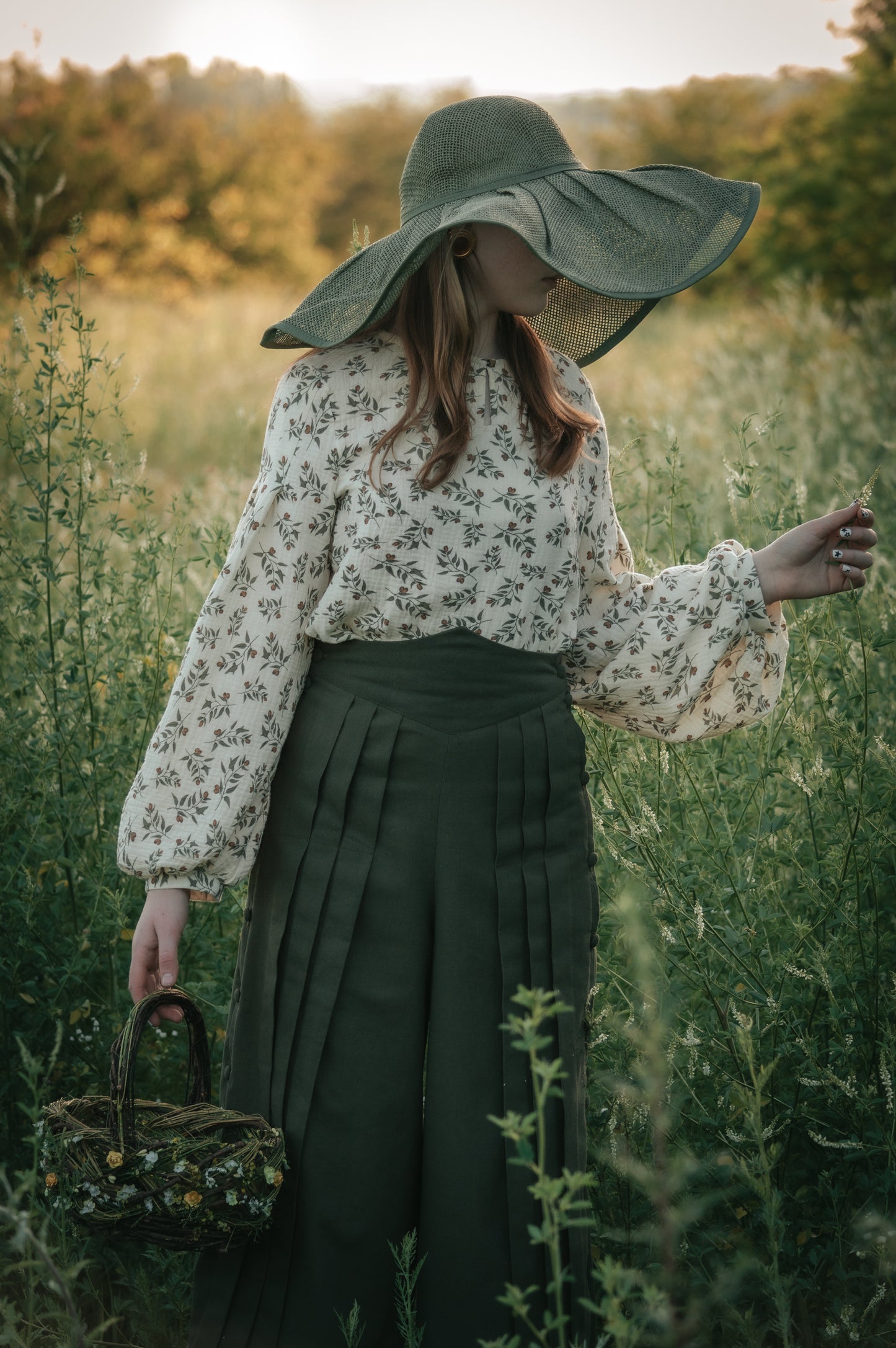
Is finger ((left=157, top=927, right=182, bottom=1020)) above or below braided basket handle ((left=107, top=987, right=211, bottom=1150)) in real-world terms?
above

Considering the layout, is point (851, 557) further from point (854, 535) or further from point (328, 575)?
point (328, 575)

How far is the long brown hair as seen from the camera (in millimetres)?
1484

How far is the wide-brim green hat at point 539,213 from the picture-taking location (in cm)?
145

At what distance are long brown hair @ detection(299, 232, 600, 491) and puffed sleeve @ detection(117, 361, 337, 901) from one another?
0.36 ft

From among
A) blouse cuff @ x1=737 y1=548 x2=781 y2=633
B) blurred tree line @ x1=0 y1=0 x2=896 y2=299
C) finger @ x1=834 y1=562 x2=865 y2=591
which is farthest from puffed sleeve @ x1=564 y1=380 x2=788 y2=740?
blurred tree line @ x1=0 y1=0 x2=896 y2=299

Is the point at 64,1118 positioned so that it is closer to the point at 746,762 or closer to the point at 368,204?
the point at 746,762

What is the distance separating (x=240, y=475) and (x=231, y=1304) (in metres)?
2.45

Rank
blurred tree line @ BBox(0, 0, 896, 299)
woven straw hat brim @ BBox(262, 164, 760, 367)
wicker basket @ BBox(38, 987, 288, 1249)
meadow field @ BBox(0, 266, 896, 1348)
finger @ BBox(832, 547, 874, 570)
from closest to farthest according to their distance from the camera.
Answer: wicker basket @ BBox(38, 987, 288, 1249)
woven straw hat brim @ BBox(262, 164, 760, 367)
finger @ BBox(832, 547, 874, 570)
meadow field @ BBox(0, 266, 896, 1348)
blurred tree line @ BBox(0, 0, 896, 299)

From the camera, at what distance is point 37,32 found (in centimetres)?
263

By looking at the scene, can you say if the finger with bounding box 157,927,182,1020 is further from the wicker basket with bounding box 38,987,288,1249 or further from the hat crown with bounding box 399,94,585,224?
the hat crown with bounding box 399,94,585,224

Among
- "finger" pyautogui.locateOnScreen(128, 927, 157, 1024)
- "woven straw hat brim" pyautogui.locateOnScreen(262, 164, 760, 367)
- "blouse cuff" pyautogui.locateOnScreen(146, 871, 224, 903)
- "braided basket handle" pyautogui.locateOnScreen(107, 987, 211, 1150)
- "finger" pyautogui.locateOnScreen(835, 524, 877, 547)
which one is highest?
"woven straw hat brim" pyautogui.locateOnScreen(262, 164, 760, 367)

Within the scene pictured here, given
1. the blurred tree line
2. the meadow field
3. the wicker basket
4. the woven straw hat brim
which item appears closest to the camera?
the wicker basket

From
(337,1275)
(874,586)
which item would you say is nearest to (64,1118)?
(337,1275)

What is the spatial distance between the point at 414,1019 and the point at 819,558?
90cm
